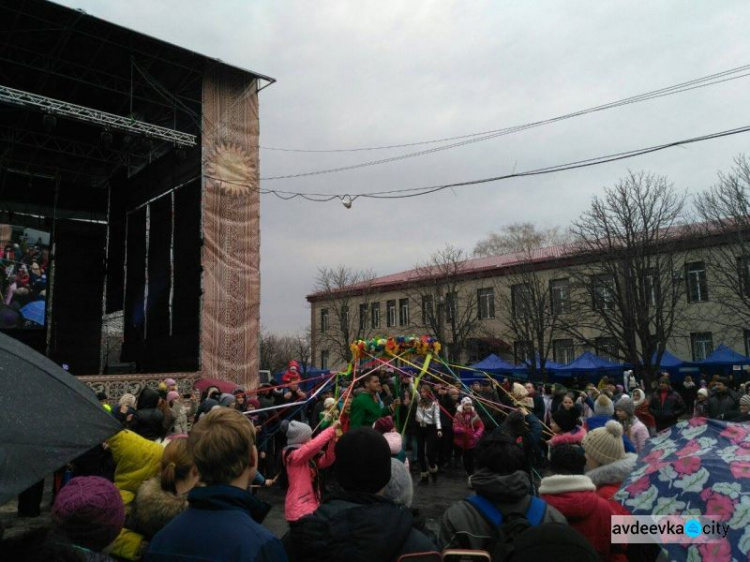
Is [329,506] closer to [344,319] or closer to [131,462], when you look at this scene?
[131,462]

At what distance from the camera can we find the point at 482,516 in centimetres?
292

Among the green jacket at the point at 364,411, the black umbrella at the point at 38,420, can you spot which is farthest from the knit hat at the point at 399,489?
the green jacket at the point at 364,411

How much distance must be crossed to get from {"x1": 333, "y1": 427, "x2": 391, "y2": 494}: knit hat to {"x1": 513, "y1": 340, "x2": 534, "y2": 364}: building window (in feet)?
95.9

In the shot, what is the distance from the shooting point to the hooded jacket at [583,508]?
3.09 m

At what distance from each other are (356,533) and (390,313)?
137 ft

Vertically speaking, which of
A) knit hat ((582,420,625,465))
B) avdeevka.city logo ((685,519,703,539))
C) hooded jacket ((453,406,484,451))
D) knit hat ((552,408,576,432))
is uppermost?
knit hat ((582,420,625,465))

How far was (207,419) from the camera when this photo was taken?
101 inches

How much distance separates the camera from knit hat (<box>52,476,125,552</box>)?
262 cm

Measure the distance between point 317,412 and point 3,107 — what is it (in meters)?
16.1

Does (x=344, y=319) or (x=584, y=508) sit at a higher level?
(x=344, y=319)

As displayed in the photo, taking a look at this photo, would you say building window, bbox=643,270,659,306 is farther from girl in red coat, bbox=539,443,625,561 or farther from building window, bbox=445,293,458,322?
girl in red coat, bbox=539,443,625,561

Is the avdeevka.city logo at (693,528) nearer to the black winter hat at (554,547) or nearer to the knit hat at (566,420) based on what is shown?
the black winter hat at (554,547)

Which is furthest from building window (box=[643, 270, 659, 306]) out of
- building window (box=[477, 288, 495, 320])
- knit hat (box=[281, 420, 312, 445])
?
knit hat (box=[281, 420, 312, 445])

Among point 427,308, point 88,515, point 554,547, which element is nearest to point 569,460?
point 554,547
